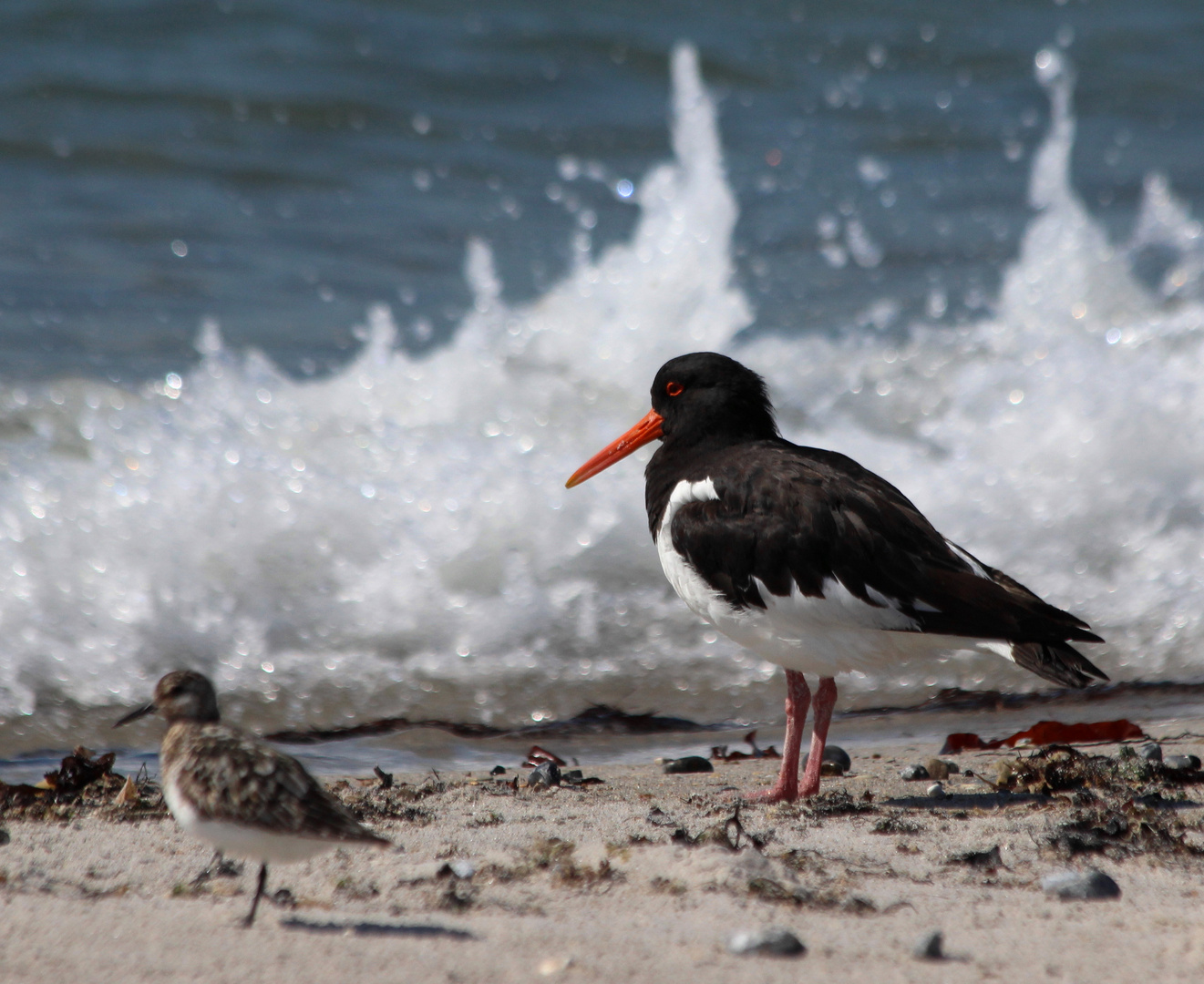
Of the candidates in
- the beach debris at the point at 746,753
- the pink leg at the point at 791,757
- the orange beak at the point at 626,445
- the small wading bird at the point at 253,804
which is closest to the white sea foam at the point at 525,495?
the beach debris at the point at 746,753

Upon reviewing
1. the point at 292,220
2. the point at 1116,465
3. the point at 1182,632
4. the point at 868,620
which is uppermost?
the point at 292,220

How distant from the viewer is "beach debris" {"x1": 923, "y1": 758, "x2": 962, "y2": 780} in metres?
4.58

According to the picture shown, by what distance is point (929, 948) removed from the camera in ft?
8.82

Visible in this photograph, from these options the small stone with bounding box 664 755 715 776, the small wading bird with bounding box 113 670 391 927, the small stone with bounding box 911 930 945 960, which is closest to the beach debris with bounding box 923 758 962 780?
the small stone with bounding box 664 755 715 776

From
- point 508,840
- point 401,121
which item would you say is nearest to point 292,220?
point 401,121

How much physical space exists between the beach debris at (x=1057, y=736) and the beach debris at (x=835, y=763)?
0.43 metres

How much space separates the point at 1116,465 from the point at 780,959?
5497mm

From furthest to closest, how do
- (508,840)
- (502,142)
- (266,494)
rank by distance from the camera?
(502,142) → (266,494) → (508,840)

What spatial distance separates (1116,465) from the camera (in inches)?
292

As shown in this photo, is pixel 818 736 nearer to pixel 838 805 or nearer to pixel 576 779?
pixel 838 805

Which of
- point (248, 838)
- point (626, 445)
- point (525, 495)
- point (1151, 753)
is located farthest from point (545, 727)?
point (248, 838)

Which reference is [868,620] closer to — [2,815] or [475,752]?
[475,752]

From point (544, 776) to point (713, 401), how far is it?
1580mm

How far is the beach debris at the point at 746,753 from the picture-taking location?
200 inches
